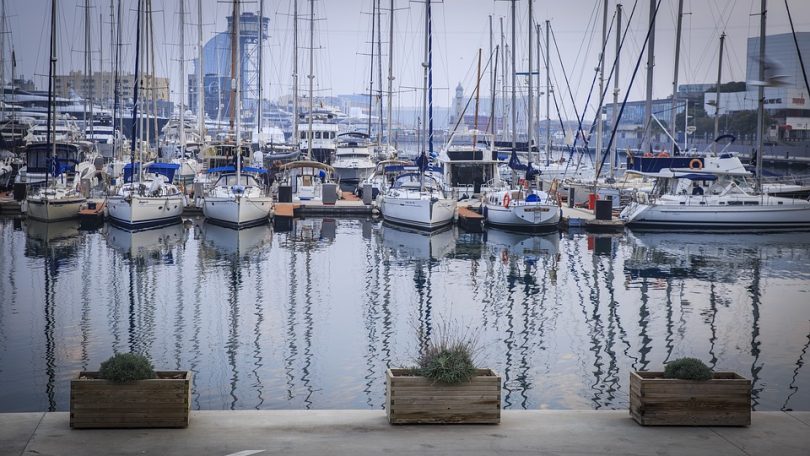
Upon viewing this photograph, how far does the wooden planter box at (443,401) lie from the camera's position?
40.3ft

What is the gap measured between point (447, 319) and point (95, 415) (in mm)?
14219

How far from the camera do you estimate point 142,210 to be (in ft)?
150

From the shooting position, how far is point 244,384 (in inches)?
712

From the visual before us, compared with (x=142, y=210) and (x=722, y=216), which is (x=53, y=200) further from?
(x=722, y=216)

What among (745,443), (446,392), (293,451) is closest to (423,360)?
(446,392)

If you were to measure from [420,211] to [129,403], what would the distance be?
112ft

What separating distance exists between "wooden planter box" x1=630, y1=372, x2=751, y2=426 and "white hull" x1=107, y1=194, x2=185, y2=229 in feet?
120

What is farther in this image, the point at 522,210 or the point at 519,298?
the point at 522,210

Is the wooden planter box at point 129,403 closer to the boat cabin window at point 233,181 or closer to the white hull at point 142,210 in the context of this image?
the white hull at point 142,210

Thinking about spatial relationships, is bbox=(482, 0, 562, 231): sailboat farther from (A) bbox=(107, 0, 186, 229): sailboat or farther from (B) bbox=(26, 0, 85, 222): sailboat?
(B) bbox=(26, 0, 85, 222): sailboat

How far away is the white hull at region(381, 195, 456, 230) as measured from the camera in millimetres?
45344

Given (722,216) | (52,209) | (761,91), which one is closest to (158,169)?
(52,209)

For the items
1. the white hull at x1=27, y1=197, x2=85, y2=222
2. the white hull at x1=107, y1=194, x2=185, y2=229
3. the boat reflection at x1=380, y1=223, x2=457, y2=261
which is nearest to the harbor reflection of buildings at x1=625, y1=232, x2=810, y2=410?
the boat reflection at x1=380, y1=223, x2=457, y2=261

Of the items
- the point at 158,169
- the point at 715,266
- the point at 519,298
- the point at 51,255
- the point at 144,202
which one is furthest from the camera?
the point at 158,169
